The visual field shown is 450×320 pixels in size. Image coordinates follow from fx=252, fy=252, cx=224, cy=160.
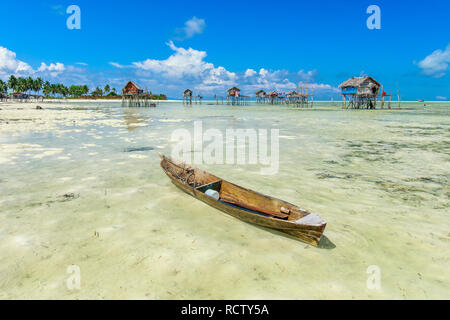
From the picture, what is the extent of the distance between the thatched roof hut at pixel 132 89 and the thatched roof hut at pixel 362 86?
37302mm

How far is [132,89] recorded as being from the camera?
48344 millimetres

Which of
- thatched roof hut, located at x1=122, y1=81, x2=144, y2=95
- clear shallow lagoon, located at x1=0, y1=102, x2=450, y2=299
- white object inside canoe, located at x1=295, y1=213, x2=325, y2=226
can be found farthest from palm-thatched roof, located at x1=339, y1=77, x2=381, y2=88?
white object inside canoe, located at x1=295, y1=213, x2=325, y2=226

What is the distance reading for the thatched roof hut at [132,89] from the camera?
4759cm

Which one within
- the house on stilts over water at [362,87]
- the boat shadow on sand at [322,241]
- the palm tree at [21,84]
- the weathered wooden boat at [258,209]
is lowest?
the boat shadow on sand at [322,241]

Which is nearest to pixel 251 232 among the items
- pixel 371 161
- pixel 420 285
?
pixel 420 285

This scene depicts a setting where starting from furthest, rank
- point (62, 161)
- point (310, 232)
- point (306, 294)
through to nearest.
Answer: point (62, 161), point (310, 232), point (306, 294)

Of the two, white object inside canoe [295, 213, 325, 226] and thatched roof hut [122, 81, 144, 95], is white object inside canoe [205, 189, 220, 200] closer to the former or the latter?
white object inside canoe [295, 213, 325, 226]

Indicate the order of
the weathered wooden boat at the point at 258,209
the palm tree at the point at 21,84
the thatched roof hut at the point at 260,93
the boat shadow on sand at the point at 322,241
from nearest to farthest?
the weathered wooden boat at the point at 258,209
the boat shadow on sand at the point at 322,241
the thatched roof hut at the point at 260,93
the palm tree at the point at 21,84

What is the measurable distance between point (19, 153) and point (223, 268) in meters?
10.2

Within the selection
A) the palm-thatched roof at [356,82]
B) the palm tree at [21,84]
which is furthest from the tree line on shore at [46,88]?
the palm-thatched roof at [356,82]

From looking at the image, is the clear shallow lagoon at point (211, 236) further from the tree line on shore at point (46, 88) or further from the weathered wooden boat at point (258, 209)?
the tree line on shore at point (46, 88)

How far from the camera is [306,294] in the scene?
2.89 meters

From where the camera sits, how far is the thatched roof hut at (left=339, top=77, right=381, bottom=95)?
4222 centimetres
